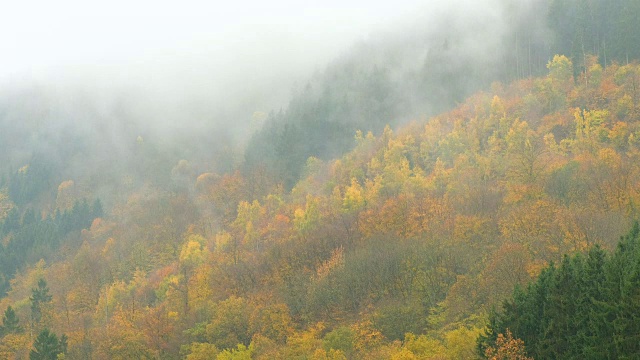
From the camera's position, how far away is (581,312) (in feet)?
127

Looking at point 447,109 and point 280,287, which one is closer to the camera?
point 280,287

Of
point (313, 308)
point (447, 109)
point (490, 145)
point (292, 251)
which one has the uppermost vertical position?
point (447, 109)

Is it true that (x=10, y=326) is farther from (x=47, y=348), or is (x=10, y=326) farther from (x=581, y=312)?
(x=581, y=312)

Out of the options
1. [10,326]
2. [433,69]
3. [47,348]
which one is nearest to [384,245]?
[47,348]

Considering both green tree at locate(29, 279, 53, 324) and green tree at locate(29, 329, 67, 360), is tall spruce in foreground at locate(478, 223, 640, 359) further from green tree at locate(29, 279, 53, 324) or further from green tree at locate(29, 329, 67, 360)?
green tree at locate(29, 279, 53, 324)

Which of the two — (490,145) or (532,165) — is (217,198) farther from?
(532,165)

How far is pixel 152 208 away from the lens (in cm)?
17675

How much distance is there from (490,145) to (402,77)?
206 ft

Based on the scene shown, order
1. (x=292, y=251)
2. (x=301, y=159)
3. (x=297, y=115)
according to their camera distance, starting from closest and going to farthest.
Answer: (x=292, y=251) < (x=301, y=159) < (x=297, y=115)

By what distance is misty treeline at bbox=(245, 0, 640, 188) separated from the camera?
432ft

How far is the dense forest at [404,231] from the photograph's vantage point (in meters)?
52.4

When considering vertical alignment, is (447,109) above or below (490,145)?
above

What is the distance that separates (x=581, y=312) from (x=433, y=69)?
131 metres

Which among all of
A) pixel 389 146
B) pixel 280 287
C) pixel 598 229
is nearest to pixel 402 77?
pixel 389 146
